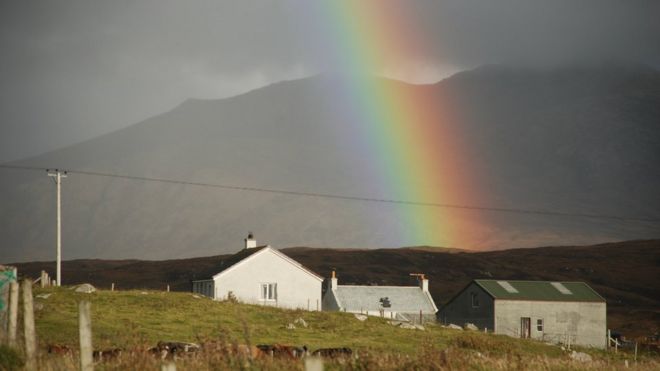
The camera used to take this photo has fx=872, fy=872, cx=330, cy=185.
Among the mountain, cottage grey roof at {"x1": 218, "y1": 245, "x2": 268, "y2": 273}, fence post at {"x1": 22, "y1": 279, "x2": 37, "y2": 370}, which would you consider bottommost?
the mountain

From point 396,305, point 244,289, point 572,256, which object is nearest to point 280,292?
point 244,289

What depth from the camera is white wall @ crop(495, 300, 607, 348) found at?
216 ft

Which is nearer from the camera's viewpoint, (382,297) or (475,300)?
(475,300)

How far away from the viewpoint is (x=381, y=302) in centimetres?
7131

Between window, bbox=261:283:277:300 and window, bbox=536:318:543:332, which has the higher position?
window, bbox=261:283:277:300

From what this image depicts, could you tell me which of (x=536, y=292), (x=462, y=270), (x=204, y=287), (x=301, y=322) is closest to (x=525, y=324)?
(x=536, y=292)

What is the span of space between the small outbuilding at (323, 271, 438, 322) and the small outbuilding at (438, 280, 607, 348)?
364cm

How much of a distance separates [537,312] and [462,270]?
71401 millimetres

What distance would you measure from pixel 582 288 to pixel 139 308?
39331mm

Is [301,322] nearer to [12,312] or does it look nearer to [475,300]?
[475,300]

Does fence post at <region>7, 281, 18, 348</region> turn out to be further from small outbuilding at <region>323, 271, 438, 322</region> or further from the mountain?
the mountain

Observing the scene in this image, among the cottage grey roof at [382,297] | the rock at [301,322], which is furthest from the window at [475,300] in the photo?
the rock at [301,322]

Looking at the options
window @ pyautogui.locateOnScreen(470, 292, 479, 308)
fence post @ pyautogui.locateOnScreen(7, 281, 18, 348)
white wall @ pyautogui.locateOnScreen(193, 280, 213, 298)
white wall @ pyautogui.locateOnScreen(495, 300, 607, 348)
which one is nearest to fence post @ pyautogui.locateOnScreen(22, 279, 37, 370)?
fence post @ pyautogui.locateOnScreen(7, 281, 18, 348)

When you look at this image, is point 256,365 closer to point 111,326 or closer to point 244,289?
point 111,326
